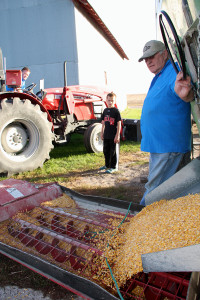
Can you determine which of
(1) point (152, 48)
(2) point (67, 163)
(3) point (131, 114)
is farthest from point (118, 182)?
(3) point (131, 114)

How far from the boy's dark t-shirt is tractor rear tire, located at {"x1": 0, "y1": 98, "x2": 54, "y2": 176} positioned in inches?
45.7

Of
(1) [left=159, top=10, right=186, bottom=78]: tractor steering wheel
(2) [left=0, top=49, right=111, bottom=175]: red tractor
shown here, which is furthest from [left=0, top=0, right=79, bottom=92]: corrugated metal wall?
(1) [left=159, top=10, right=186, bottom=78]: tractor steering wheel

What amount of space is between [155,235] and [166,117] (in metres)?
1.15

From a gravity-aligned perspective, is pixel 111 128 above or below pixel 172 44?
below

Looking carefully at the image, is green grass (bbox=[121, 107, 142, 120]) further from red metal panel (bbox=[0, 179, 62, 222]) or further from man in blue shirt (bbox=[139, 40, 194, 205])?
man in blue shirt (bbox=[139, 40, 194, 205])

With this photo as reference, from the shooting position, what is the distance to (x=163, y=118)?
266 cm

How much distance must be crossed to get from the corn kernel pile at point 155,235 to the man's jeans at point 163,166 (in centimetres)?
42

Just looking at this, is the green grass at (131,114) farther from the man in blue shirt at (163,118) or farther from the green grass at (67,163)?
the man in blue shirt at (163,118)

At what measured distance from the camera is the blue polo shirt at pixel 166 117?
8.43ft

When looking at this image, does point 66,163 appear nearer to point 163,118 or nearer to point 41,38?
point 163,118

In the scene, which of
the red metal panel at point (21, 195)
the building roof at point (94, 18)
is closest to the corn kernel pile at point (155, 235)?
the red metal panel at point (21, 195)

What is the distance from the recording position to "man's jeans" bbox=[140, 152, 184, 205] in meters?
2.75

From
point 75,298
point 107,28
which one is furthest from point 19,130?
point 107,28

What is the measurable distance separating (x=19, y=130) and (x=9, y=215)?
2828 mm
